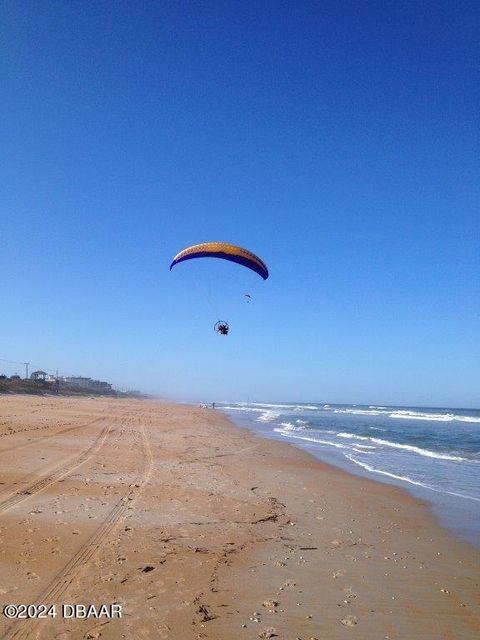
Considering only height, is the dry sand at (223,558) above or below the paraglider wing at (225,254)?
below

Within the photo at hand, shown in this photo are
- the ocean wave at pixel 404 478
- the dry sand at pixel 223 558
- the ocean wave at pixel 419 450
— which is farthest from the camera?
the ocean wave at pixel 419 450

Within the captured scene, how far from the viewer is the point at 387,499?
11.6 metres

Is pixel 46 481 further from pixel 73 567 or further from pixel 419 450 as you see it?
pixel 419 450

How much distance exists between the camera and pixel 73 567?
5.72 m

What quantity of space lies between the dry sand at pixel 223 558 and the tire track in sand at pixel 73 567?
0.02m

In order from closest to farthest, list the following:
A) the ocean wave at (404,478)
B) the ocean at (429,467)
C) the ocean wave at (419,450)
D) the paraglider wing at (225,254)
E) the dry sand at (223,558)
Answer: the dry sand at (223,558) < the ocean at (429,467) < the ocean wave at (404,478) < the paraglider wing at (225,254) < the ocean wave at (419,450)

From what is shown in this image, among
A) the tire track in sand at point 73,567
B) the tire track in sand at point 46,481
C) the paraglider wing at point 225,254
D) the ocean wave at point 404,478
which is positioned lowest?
the ocean wave at point 404,478

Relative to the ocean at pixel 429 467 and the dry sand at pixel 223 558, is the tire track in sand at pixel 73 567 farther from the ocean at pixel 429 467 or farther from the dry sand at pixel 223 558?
the ocean at pixel 429 467

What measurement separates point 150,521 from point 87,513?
4.05 feet

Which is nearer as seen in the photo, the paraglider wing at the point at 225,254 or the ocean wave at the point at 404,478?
the ocean wave at the point at 404,478

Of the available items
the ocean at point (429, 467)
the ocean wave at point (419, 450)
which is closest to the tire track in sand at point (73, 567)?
the ocean at point (429, 467)

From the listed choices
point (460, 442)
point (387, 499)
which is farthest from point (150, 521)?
point (460, 442)

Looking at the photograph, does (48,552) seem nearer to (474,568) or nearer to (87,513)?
(87,513)

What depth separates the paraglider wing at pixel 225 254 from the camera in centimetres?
1903
